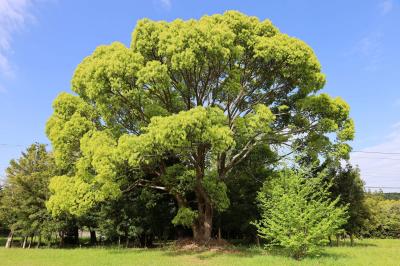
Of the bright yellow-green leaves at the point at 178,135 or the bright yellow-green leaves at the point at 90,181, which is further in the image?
the bright yellow-green leaves at the point at 90,181

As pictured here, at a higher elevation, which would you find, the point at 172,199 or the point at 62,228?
the point at 172,199

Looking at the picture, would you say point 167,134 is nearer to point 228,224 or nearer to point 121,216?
point 121,216

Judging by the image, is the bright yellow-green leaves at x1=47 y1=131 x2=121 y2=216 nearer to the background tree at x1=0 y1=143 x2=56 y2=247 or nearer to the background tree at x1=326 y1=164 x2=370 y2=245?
the background tree at x1=0 y1=143 x2=56 y2=247

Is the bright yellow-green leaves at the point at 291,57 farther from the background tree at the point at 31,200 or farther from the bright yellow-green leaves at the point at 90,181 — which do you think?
the background tree at the point at 31,200

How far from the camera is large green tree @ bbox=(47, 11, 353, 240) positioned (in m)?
12.0

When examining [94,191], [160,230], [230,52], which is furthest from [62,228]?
[230,52]

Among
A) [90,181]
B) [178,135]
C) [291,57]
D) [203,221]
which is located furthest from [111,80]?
[203,221]

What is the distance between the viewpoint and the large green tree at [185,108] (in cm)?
1205

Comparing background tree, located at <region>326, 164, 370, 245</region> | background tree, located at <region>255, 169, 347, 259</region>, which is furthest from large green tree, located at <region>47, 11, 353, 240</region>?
background tree, located at <region>326, 164, 370, 245</region>

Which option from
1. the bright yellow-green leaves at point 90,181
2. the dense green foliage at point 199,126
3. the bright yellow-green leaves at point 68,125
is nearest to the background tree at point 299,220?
the dense green foliage at point 199,126

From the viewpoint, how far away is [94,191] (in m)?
12.9

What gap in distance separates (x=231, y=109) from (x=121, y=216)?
8898 mm

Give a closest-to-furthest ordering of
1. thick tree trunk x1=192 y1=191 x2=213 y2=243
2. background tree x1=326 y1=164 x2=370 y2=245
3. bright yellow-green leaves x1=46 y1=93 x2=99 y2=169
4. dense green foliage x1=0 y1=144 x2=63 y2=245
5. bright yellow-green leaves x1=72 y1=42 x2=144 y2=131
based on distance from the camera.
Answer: bright yellow-green leaves x1=72 y1=42 x2=144 y2=131, bright yellow-green leaves x1=46 y1=93 x2=99 y2=169, thick tree trunk x1=192 y1=191 x2=213 y2=243, dense green foliage x1=0 y1=144 x2=63 y2=245, background tree x1=326 y1=164 x2=370 y2=245

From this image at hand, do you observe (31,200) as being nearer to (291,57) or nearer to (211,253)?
(211,253)
